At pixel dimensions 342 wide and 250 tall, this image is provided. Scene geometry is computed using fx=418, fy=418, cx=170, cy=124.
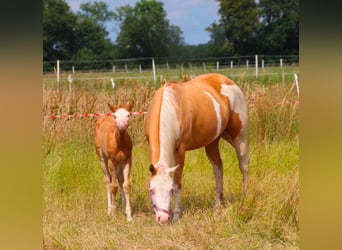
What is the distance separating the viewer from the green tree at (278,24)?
1041 mm

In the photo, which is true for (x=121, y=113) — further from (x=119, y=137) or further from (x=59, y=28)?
(x=59, y=28)

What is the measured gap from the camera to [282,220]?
146cm

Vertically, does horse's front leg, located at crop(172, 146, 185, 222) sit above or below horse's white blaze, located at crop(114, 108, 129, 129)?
below

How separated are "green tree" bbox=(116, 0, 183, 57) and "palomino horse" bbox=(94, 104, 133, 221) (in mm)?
759

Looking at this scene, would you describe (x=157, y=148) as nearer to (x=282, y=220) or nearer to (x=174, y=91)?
(x=174, y=91)

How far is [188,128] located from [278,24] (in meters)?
1.03

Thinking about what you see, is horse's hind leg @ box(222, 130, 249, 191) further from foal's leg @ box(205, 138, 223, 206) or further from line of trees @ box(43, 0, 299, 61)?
line of trees @ box(43, 0, 299, 61)

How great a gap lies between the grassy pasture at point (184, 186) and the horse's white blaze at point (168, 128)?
17 cm

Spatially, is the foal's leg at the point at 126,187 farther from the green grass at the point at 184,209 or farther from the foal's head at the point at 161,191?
the foal's head at the point at 161,191

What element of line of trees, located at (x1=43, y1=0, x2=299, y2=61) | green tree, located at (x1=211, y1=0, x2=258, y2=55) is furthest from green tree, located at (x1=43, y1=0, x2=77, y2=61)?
green tree, located at (x1=211, y1=0, x2=258, y2=55)

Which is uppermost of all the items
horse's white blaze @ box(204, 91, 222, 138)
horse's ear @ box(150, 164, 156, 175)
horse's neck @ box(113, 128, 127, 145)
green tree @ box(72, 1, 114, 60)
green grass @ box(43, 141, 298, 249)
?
green tree @ box(72, 1, 114, 60)

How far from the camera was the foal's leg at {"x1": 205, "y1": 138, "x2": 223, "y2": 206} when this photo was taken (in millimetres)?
1971
